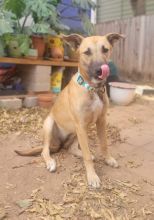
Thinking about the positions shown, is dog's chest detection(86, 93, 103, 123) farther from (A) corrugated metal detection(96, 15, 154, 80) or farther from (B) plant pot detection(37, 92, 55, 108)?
(A) corrugated metal detection(96, 15, 154, 80)

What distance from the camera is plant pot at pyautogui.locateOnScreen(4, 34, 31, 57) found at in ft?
15.2

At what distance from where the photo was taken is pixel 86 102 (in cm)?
279

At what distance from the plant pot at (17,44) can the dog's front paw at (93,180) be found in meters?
2.61

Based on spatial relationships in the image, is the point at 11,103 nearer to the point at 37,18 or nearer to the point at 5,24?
the point at 5,24

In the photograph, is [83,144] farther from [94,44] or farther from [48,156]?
[94,44]

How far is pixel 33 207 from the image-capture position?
7.64 ft

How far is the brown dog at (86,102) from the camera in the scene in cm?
269

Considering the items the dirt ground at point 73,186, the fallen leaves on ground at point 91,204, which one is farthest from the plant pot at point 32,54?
the fallen leaves on ground at point 91,204

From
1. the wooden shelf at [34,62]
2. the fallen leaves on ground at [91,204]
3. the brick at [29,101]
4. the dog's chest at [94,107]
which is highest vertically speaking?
the wooden shelf at [34,62]

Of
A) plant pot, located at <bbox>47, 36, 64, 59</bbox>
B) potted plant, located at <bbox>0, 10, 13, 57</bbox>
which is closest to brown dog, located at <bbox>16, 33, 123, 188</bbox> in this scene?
potted plant, located at <bbox>0, 10, 13, 57</bbox>

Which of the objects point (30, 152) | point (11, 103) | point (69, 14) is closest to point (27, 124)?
point (11, 103)

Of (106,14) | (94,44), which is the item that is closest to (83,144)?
(94,44)

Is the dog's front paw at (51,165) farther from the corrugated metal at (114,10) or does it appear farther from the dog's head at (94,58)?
the corrugated metal at (114,10)

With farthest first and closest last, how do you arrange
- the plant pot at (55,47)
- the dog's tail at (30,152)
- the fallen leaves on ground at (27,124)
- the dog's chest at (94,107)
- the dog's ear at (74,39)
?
the plant pot at (55,47) < the fallen leaves on ground at (27,124) < the dog's tail at (30,152) < the dog's ear at (74,39) < the dog's chest at (94,107)
